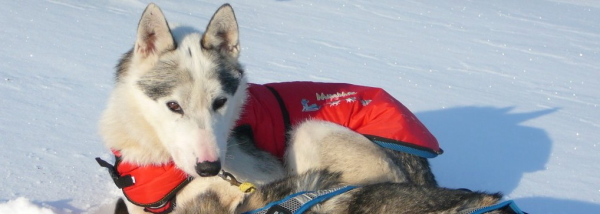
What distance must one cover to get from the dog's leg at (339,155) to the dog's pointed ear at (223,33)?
2.24 feet

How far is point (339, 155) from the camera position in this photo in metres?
3.60

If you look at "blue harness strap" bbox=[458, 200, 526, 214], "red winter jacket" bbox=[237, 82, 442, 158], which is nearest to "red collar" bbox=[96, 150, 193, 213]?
"red winter jacket" bbox=[237, 82, 442, 158]

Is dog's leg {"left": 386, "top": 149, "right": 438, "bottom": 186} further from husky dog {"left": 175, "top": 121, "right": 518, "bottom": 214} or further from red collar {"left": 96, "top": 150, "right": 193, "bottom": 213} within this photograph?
red collar {"left": 96, "top": 150, "right": 193, "bottom": 213}

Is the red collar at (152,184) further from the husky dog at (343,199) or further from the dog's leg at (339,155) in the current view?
the husky dog at (343,199)

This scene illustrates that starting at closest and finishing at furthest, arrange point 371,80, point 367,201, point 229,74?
point 367,201 → point 229,74 → point 371,80

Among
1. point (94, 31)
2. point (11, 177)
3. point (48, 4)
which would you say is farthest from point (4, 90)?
point (48, 4)

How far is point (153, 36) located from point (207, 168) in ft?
2.85

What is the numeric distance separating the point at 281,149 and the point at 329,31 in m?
6.71

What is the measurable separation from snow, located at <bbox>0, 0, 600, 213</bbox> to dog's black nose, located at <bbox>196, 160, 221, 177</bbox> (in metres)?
0.91

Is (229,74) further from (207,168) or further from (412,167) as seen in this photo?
(412,167)

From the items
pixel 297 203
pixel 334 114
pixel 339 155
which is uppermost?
pixel 297 203

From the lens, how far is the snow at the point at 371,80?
4.05 metres

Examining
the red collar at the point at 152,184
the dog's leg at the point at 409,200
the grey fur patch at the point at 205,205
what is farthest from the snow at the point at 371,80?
the dog's leg at the point at 409,200

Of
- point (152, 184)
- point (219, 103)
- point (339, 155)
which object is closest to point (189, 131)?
point (219, 103)
